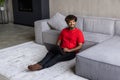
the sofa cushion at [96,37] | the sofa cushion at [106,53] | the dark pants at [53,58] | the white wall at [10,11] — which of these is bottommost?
the dark pants at [53,58]

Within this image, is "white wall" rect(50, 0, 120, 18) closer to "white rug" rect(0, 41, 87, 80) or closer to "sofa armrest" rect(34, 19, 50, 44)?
"sofa armrest" rect(34, 19, 50, 44)

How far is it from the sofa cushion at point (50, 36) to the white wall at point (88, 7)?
3.19 ft

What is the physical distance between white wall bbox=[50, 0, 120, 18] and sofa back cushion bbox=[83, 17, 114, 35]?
0.39m

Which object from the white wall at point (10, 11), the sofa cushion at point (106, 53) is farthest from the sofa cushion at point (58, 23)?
the white wall at point (10, 11)

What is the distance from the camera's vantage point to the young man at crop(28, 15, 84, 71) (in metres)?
3.02

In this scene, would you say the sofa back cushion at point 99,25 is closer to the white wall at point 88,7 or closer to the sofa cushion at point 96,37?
the sofa cushion at point 96,37

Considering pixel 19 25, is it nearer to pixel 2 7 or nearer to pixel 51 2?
pixel 2 7

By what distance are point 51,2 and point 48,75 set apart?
3114 mm

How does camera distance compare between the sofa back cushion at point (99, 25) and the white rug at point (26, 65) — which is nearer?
the white rug at point (26, 65)

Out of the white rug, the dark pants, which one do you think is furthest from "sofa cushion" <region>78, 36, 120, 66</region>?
the dark pants

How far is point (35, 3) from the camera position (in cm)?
583

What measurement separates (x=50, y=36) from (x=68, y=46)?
0.99 m

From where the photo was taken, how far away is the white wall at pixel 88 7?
4.09m

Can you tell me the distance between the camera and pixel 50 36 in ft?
13.6
